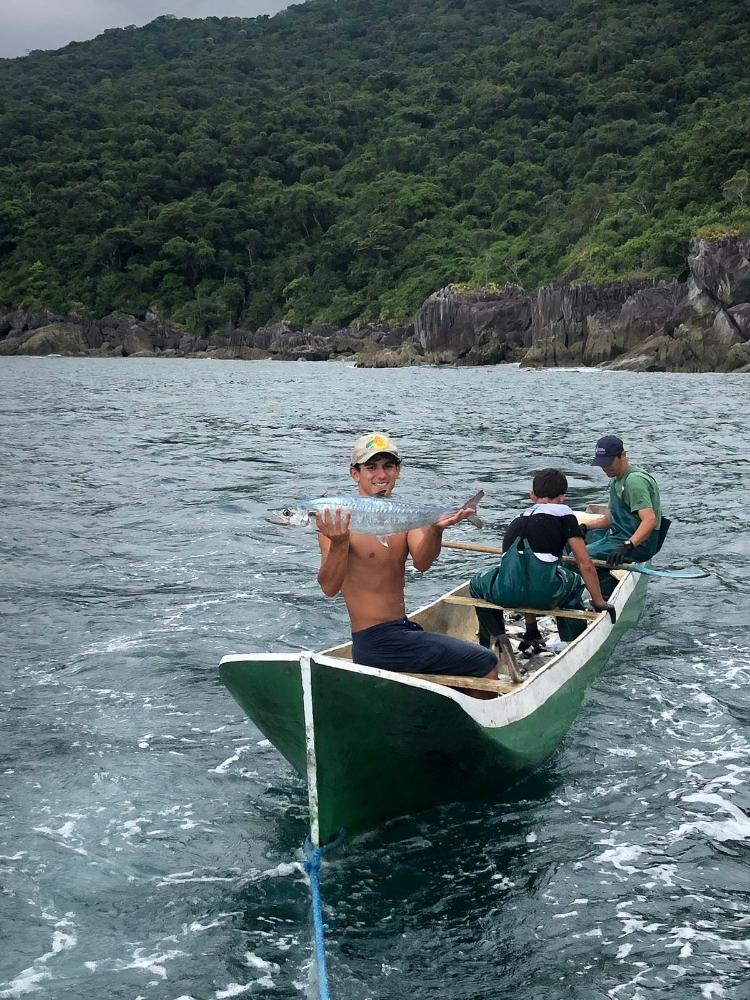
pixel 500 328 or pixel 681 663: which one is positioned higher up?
pixel 500 328

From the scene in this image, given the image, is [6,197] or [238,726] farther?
[6,197]

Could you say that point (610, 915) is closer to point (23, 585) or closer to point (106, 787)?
point (106, 787)

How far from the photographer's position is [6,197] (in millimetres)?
139875

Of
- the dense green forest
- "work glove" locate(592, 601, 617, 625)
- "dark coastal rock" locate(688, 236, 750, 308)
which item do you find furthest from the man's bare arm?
the dense green forest

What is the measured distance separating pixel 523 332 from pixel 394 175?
6040 cm

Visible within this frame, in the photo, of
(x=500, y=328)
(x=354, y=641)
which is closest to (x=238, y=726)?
(x=354, y=641)

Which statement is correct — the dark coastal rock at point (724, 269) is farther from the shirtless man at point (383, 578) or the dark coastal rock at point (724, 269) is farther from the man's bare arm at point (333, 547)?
the man's bare arm at point (333, 547)

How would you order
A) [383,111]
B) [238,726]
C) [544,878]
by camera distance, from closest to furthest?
[544,878], [238,726], [383,111]

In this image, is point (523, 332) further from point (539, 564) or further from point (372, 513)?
point (372, 513)

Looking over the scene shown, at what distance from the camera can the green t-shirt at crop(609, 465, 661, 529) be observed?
32.6 ft

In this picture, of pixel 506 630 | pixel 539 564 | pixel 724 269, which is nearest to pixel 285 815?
pixel 539 564

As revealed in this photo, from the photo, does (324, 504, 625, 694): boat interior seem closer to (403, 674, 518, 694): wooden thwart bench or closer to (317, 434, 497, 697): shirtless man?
(403, 674, 518, 694): wooden thwart bench

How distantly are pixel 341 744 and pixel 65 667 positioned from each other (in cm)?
446

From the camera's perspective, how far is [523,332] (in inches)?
3110
